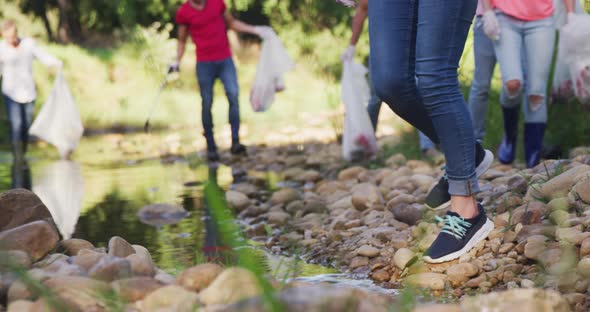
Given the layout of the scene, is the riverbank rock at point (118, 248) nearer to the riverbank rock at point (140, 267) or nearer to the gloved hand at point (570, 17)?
the riverbank rock at point (140, 267)

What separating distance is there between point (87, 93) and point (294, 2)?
925 cm

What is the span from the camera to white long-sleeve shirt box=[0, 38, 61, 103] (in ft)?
33.7

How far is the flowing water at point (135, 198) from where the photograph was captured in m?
4.75

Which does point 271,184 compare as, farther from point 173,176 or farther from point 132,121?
point 132,121

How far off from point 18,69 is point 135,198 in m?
3.53

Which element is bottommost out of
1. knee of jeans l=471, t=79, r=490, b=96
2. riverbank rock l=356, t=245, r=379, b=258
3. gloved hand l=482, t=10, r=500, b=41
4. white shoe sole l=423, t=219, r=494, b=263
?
riverbank rock l=356, t=245, r=379, b=258

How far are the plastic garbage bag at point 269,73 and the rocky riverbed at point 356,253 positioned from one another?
6.60 ft

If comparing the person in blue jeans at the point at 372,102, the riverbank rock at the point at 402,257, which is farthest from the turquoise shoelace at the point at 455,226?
the person in blue jeans at the point at 372,102

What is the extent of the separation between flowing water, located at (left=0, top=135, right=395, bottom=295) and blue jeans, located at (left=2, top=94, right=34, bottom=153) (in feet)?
1.06

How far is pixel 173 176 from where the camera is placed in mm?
8938

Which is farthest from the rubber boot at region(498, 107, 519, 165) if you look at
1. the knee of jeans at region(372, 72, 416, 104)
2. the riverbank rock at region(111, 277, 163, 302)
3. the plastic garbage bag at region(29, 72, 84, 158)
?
the plastic garbage bag at region(29, 72, 84, 158)

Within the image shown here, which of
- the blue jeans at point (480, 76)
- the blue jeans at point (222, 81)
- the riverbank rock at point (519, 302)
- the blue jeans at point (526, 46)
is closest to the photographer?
the riverbank rock at point (519, 302)

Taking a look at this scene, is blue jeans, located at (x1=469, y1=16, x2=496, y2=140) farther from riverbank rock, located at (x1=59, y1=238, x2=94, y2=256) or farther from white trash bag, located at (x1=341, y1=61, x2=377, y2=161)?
riverbank rock, located at (x1=59, y1=238, x2=94, y2=256)

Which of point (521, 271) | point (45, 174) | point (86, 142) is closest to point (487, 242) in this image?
point (521, 271)
